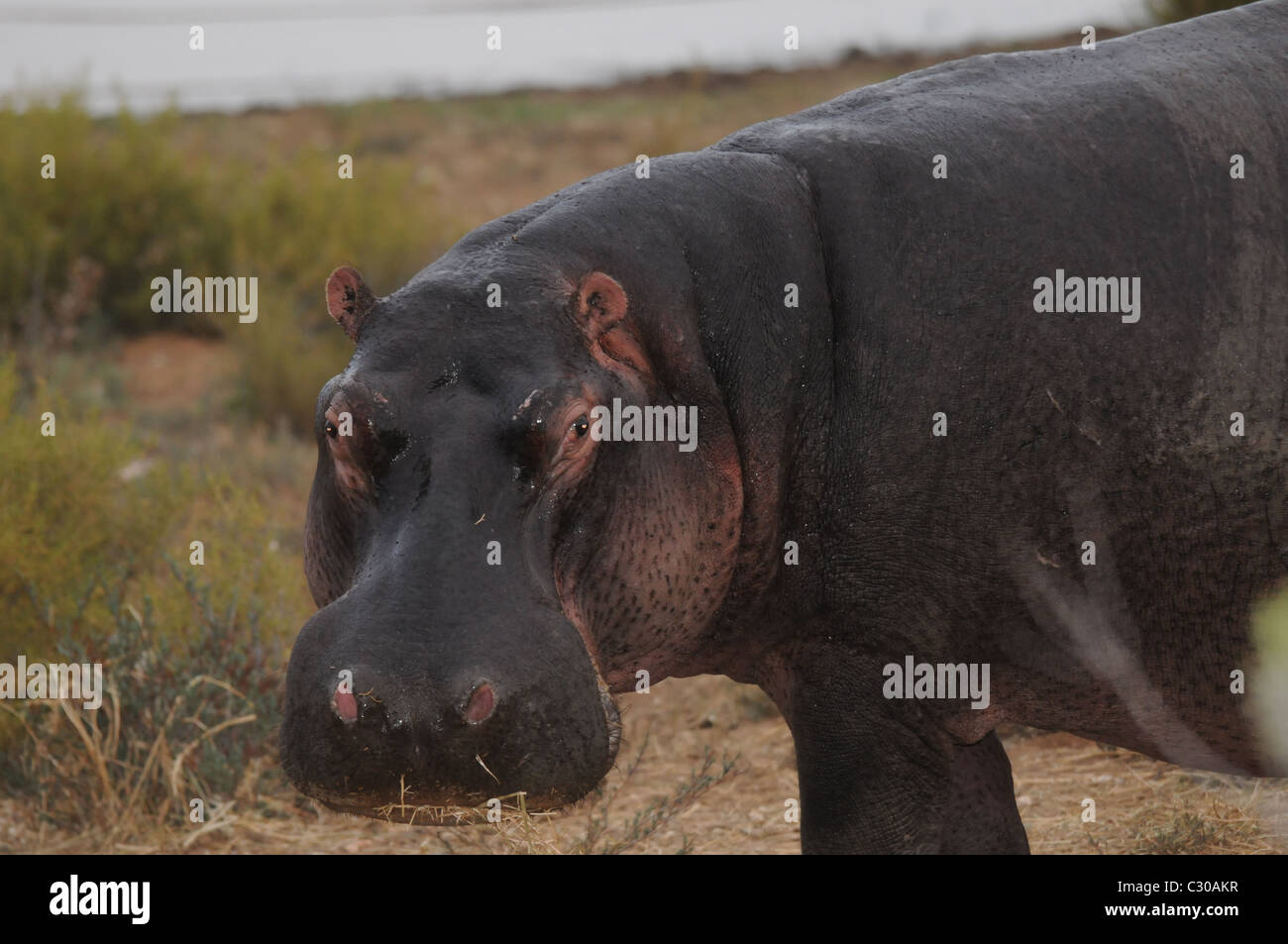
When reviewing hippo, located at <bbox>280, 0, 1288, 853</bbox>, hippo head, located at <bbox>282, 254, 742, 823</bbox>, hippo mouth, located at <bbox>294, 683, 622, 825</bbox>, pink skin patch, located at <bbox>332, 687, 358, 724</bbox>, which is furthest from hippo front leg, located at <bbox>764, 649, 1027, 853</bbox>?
pink skin patch, located at <bbox>332, 687, 358, 724</bbox>

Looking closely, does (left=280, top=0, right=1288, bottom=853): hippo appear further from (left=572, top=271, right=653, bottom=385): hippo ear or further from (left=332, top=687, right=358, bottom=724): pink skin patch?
(left=332, top=687, right=358, bottom=724): pink skin patch

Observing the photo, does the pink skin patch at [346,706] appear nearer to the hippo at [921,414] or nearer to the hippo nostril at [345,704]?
the hippo nostril at [345,704]

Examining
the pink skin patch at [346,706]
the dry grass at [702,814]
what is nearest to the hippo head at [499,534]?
the pink skin patch at [346,706]

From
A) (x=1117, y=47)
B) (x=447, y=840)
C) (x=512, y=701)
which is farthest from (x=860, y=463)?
(x=447, y=840)

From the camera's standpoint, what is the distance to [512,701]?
9.38 feet

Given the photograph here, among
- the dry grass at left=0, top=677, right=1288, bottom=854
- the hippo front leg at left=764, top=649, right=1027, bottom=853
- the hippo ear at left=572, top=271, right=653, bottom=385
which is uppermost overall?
the hippo ear at left=572, top=271, right=653, bottom=385

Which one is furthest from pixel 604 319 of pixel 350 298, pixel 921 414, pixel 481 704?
pixel 481 704

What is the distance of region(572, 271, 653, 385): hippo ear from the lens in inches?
130

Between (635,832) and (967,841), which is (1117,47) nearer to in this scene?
(967,841)

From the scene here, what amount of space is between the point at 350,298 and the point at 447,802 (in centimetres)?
111

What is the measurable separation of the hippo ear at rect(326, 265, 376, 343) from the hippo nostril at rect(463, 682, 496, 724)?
3.00 feet

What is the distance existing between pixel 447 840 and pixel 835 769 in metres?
2.02

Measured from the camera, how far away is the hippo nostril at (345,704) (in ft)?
9.24

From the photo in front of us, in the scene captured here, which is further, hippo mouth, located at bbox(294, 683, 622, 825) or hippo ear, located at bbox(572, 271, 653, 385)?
hippo ear, located at bbox(572, 271, 653, 385)
